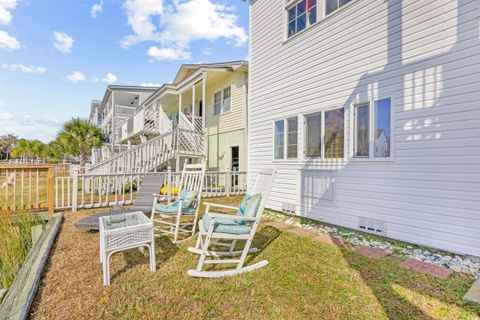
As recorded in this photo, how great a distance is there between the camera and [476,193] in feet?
11.5

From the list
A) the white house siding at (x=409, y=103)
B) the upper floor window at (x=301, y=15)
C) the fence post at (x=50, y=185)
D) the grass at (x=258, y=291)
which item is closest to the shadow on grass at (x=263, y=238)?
the grass at (x=258, y=291)

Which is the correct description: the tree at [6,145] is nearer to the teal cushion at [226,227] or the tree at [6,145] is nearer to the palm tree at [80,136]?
the palm tree at [80,136]

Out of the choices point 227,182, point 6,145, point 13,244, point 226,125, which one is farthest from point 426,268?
point 6,145

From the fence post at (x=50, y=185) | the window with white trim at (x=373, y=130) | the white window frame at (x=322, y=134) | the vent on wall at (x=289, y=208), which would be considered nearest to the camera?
the window with white trim at (x=373, y=130)

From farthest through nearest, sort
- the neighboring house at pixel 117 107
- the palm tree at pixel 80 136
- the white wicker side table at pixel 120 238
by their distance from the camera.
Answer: the neighboring house at pixel 117 107, the palm tree at pixel 80 136, the white wicker side table at pixel 120 238

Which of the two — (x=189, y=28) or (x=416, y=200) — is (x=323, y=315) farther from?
(x=189, y=28)

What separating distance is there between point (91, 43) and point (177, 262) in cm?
1562

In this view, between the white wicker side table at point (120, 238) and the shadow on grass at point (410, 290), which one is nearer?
the shadow on grass at point (410, 290)

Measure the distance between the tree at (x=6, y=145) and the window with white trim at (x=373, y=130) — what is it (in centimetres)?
7431

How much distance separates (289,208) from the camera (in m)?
6.55

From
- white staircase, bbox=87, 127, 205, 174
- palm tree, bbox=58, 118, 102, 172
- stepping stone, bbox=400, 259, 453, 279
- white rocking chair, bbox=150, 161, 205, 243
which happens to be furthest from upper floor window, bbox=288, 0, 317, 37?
palm tree, bbox=58, 118, 102, 172

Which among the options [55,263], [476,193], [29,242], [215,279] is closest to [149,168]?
[29,242]

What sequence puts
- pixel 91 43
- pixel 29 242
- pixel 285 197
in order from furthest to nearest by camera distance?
pixel 91 43
pixel 285 197
pixel 29 242

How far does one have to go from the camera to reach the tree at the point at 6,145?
56.2 meters
